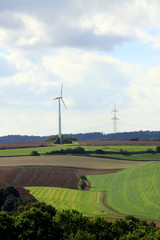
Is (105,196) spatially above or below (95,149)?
below

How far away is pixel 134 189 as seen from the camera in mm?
118188

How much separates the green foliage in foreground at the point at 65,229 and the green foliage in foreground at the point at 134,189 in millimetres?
32822

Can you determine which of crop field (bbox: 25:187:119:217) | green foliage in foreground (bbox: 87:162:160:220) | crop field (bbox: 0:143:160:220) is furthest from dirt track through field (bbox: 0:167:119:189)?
green foliage in foreground (bbox: 87:162:160:220)

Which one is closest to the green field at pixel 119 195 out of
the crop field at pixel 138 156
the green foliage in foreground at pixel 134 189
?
the green foliage in foreground at pixel 134 189

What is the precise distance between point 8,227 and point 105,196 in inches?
2453

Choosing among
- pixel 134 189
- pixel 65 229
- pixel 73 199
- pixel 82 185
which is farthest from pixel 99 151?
pixel 65 229

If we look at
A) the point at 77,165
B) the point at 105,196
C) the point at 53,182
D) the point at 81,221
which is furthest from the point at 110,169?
the point at 81,221

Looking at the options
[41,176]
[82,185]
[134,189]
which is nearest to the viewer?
[134,189]

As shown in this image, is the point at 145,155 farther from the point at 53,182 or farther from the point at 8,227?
the point at 8,227

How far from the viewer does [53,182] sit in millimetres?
132625

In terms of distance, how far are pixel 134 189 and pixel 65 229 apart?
199 ft

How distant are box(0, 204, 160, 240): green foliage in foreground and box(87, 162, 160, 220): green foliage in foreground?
1292 inches

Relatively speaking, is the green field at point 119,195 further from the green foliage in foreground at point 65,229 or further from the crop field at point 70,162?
the green foliage in foreground at point 65,229

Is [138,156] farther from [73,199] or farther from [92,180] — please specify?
[73,199]
